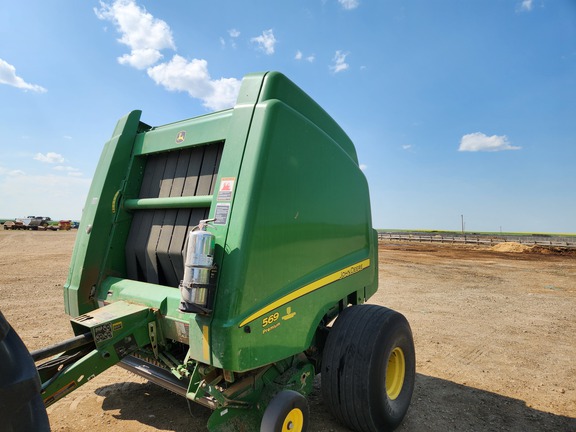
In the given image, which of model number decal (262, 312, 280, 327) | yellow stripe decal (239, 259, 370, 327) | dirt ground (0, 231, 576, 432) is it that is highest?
yellow stripe decal (239, 259, 370, 327)

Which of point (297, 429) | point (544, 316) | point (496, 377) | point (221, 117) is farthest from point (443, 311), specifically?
point (221, 117)

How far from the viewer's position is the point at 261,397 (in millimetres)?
2430

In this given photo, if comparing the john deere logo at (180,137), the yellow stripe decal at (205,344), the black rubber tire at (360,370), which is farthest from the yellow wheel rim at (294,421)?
the john deere logo at (180,137)

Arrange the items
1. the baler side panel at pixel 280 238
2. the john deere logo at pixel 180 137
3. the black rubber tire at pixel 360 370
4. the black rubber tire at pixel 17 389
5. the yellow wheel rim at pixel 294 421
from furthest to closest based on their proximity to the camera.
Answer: the john deere logo at pixel 180 137
the black rubber tire at pixel 360 370
the yellow wheel rim at pixel 294 421
the baler side panel at pixel 280 238
the black rubber tire at pixel 17 389

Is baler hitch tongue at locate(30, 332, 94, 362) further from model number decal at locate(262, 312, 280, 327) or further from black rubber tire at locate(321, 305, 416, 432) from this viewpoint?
black rubber tire at locate(321, 305, 416, 432)

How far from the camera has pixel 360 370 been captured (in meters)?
2.72

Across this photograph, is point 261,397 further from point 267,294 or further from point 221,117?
point 221,117

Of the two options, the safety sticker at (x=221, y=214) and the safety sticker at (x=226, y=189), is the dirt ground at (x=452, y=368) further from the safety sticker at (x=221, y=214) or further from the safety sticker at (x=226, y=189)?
the safety sticker at (x=226, y=189)

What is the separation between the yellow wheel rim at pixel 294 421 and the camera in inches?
88.3

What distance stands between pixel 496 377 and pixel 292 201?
370cm

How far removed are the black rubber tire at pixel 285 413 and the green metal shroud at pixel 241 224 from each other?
9.5 inches

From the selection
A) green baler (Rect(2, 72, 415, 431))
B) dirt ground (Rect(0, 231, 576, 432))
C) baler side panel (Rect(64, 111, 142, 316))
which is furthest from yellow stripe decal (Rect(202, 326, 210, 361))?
baler side panel (Rect(64, 111, 142, 316))

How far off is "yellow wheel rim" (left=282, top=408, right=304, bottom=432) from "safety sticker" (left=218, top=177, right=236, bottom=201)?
4.79ft

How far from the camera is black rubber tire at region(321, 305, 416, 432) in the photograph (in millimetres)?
2730
